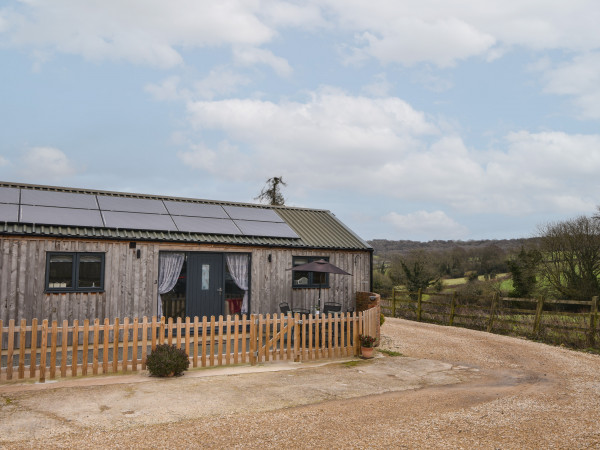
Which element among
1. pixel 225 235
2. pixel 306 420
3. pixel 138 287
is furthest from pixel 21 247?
pixel 306 420

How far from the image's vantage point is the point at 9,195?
13.4 metres

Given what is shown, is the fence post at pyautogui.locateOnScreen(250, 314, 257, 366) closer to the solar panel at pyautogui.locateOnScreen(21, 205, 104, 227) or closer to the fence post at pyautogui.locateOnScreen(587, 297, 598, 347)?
the solar panel at pyautogui.locateOnScreen(21, 205, 104, 227)

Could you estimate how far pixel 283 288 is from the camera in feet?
50.6

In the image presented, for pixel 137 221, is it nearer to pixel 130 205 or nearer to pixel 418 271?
pixel 130 205

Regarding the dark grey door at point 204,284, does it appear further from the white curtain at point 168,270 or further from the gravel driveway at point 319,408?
Result: the gravel driveway at point 319,408

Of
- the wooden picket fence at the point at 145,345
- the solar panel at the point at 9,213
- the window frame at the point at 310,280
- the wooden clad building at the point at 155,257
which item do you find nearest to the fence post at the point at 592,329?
the wooden picket fence at the point at 145,345

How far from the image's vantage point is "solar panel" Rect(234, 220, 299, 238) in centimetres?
1552

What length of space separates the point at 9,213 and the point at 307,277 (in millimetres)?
9206

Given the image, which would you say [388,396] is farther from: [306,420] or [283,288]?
[283,288]

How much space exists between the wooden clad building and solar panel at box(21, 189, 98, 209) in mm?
29

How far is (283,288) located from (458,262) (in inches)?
1163

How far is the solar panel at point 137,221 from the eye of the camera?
13409 mm

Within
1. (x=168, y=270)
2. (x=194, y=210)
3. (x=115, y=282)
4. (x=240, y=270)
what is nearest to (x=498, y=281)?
(x=240, y=270)

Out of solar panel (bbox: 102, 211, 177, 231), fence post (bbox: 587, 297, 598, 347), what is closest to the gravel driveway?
fence post (bbox: 587, 297, 598, 347)
